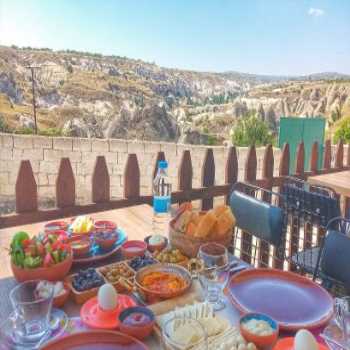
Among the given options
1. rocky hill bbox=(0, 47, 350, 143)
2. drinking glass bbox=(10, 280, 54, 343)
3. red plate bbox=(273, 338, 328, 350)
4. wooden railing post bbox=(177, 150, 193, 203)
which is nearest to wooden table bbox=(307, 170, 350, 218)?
wooden railing post bbox=(177, 150, 193, 203)

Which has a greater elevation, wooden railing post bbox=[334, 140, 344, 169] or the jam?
wooden railing post bbox=[334, 140, 344, 169]

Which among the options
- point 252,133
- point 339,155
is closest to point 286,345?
point 339,155

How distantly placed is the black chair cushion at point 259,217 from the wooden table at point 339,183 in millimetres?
1162

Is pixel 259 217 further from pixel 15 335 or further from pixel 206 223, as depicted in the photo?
pixel 15 335

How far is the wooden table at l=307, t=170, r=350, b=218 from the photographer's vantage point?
2645 mm

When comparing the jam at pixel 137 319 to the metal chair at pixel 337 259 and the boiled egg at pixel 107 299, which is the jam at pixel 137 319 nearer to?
the boiled egg at pixel 107 299

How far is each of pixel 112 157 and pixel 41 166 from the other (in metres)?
2.09

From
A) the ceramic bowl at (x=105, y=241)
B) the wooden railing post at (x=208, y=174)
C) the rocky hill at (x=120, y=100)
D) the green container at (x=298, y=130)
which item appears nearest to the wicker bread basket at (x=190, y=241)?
the ceramic bowl at (x=105, y=241)

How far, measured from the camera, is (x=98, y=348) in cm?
81

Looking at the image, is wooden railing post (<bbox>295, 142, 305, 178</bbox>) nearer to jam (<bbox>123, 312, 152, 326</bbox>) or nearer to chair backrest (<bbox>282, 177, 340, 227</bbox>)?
chair backrest (<bbox>282, 177, 340, 227</bbox>)

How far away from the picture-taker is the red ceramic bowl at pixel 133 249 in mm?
1311

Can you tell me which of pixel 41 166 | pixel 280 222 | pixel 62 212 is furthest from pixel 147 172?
pixel 280 222

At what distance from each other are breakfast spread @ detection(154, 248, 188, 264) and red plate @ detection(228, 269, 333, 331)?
22 cm

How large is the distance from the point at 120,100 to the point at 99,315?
42860 mm
